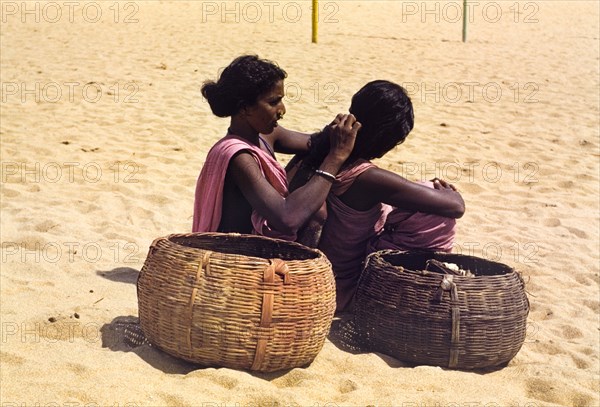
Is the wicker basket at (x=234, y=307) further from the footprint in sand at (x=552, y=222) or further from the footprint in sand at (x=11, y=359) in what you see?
the footprint in sand at (x=552, y=222)

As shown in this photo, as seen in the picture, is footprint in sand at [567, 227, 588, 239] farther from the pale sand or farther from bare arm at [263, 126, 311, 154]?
bare arm at [263, 126, 311, 154]

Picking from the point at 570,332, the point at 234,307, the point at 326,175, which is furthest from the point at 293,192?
the point at 570,332

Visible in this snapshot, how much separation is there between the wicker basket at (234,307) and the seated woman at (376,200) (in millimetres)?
656

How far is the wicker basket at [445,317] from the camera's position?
3.65 m

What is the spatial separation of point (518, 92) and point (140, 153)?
19.1ft

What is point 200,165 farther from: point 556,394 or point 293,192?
point 556,394

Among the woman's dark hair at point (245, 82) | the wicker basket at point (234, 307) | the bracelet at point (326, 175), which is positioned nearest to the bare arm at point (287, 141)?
the woman's dark hair at point (245, 82)

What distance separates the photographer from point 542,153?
8484 mm

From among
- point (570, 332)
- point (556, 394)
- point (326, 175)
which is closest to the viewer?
point (556, 394)

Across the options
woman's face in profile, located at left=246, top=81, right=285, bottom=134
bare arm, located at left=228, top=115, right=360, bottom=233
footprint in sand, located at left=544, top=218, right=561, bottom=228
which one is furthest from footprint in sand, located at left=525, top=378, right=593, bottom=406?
footprint in sand, located at left=544, top=218, right=561, bottom=228

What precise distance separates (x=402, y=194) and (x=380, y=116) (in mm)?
370

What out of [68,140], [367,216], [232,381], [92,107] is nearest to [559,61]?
[92,107]

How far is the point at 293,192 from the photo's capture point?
3811 millimetres

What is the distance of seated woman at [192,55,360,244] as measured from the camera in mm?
3783
